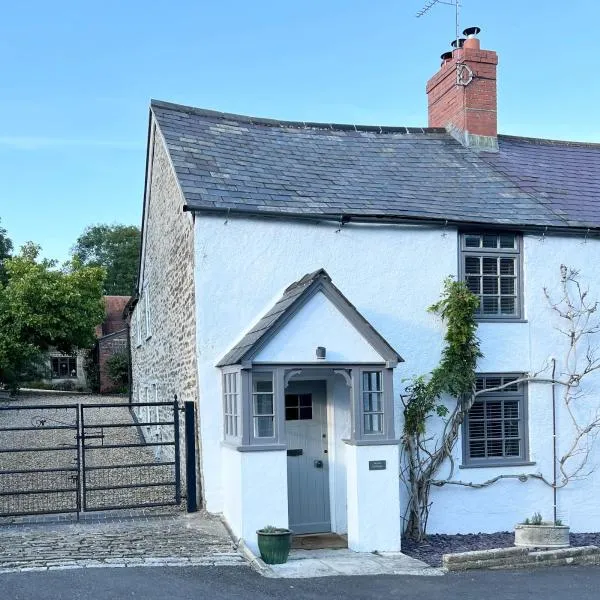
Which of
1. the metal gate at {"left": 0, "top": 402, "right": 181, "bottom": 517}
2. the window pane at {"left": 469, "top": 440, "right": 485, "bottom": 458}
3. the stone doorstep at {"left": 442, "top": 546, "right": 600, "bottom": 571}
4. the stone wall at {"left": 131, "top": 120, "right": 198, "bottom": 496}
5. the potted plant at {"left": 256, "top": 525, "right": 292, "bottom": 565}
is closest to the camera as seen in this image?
the potted plant at {"left": 256, "top": 525, "right": 292, "bottom": 565}

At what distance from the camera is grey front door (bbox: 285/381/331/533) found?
38.8 ft

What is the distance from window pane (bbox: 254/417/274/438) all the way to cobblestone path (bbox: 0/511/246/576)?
1.45 metres

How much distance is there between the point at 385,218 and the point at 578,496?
577 centimetres

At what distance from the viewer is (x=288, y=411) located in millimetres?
12070

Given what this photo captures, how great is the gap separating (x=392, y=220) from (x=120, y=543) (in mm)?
6403

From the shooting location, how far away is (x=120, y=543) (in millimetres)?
10211

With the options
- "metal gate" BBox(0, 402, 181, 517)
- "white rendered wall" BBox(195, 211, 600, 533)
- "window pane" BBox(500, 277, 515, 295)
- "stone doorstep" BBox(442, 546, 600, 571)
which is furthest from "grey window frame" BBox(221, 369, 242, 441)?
"window pane" BBox(500, 277, 515, 295)

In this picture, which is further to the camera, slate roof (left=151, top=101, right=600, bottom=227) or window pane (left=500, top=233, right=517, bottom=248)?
window pane (left=500, top=233, right=517, bottom=248)

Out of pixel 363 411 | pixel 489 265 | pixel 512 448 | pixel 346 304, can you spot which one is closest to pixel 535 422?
pixel 512 448

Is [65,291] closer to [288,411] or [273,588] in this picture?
[288,411]

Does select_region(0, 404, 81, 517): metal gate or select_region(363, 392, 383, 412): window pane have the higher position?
select_region(363, 392, 383, 412): window pane

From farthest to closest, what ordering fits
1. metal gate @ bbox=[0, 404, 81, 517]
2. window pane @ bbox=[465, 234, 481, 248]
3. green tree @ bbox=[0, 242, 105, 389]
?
green tree @ bbox=[0, 242, 105, 389]
window pane @ bbox=[465, 234, 481, 248]
metal gate @ bbox=[0, 404, 81, 517]

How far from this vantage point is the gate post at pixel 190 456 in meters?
11.8

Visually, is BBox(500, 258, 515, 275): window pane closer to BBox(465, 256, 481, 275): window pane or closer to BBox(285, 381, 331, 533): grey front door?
BBox(465, 256, 481, 275): window pane
